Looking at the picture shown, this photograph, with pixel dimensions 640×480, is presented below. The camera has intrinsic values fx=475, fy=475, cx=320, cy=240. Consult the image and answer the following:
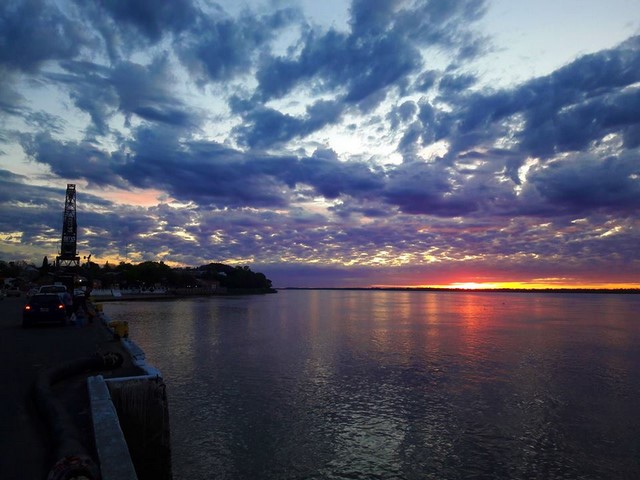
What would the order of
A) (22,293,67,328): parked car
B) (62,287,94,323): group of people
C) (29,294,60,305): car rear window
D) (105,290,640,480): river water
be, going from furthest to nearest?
(62,287,94,323): group of people < (29,294,60,305): car rear window < (22,293,67,328): parked car < (105,290,640,480): river water

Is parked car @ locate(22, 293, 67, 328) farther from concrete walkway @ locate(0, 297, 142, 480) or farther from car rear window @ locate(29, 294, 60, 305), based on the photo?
concrete walkway @ locate(0, 297, 142, 480)

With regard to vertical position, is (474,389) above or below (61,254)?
below

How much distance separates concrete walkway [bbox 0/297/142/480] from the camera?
6.44 meters

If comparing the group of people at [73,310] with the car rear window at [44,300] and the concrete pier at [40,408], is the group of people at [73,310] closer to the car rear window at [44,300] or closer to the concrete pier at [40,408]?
the car rear window at [44,300]

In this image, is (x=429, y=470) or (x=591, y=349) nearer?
(x=429, y=470)

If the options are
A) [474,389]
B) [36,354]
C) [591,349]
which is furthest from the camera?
[591,349]

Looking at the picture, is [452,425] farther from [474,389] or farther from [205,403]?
[205,403]

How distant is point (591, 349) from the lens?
36.0 m

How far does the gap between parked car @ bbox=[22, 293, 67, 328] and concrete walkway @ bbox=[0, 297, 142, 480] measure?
14.8 ft

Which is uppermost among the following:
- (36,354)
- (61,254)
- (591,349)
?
(61,254)

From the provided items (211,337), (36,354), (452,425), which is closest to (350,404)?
(452,425)

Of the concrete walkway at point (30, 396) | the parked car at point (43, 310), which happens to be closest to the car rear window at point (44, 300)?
the parked car at point (43, 310)

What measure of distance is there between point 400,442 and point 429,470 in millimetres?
1849

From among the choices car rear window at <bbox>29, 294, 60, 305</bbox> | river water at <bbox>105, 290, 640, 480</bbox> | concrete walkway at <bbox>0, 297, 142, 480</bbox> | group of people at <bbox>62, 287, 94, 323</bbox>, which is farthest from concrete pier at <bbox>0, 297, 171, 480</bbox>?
group of people at <bbox>62, 287, 94, 323</bbox>
